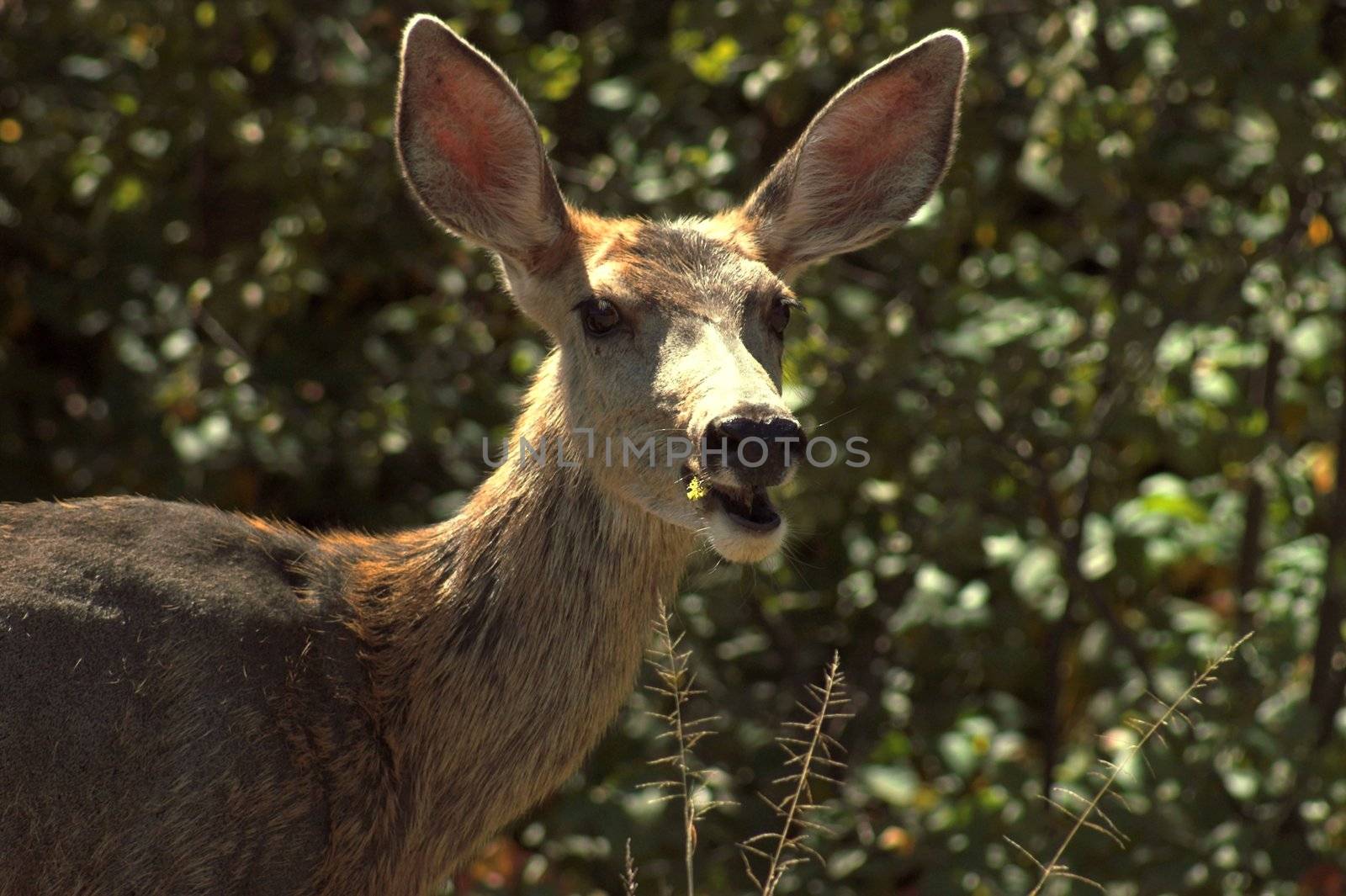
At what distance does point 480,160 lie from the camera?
4.30 metres

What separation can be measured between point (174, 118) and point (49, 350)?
6.14ft

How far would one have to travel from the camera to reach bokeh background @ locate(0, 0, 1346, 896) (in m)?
5.21

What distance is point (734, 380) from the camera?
3711 mm

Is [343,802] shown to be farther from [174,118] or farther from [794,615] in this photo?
[174,118]

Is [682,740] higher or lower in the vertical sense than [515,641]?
lower

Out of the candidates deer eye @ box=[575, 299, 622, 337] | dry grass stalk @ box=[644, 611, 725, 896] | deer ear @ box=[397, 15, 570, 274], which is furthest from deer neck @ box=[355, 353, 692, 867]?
deer ear @ box=[397, 15, 570, 274]

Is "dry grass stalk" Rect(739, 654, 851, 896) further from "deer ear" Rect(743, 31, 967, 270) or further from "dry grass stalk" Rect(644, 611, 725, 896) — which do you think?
"deer ear" Rect(743, 31, 967, 270)

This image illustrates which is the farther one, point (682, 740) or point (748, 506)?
point (682, 740)

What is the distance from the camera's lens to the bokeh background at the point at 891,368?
5.21m

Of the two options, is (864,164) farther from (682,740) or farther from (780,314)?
(682,740)

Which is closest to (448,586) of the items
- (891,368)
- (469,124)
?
(469,124)

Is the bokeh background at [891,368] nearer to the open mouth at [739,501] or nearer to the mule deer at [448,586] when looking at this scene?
the mule deer at [448,586]

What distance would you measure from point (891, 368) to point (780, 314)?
3.63 feet

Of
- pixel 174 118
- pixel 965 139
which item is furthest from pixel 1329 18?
pixel 174 118
